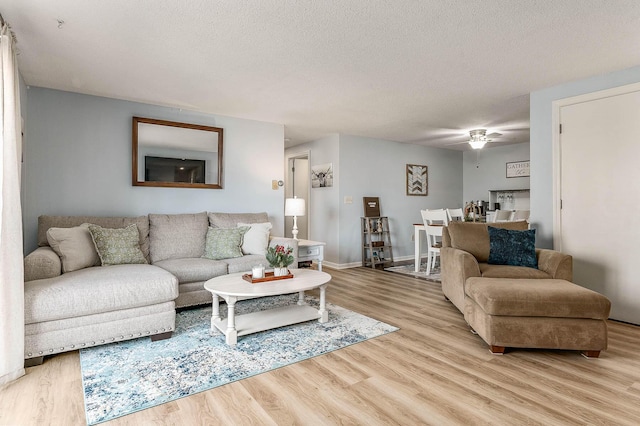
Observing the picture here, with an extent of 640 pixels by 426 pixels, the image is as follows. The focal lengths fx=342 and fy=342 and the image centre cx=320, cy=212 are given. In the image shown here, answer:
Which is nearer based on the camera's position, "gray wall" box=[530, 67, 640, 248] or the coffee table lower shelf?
the coffee table lower shelf

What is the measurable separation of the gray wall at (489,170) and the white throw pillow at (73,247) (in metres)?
6.93

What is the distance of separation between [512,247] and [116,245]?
3.74 meters

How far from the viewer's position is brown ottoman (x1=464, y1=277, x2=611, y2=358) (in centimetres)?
232

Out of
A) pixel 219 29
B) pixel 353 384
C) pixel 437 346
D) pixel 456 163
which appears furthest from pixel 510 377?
pixel 456 163

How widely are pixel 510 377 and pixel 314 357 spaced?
125 cm

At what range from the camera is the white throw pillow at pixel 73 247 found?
2.88 meters

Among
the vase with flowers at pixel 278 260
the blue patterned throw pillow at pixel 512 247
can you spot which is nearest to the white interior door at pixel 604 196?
the blue patterned throw pillow at pixel 512 247

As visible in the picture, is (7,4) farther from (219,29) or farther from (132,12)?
(219,29)

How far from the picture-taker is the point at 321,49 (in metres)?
2.66

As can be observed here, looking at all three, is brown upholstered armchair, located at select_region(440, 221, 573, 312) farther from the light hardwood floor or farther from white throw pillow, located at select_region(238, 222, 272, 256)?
white throw pillow, located at select_region(238, 222, 272, 256)

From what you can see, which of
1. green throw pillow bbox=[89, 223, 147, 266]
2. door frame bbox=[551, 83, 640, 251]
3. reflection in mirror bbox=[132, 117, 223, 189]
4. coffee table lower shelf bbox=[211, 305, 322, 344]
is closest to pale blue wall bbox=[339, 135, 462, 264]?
reflection in mirror bbox=[132, 117, 223, 189]

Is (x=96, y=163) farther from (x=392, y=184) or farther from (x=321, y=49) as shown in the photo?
(x=392, y=184)

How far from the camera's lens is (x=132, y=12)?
2.16 m

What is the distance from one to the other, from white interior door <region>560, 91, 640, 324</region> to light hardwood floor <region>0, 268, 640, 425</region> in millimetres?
638
